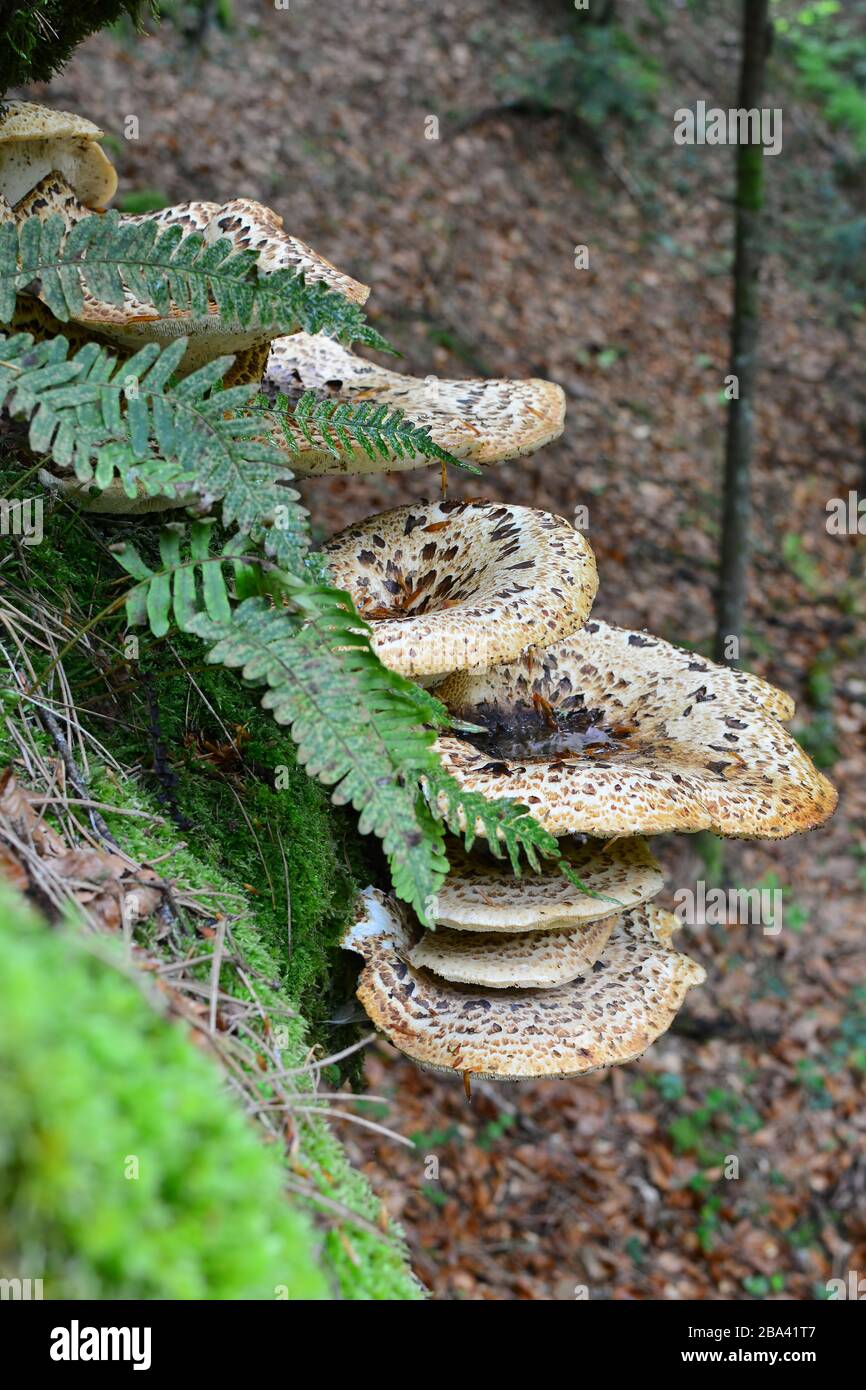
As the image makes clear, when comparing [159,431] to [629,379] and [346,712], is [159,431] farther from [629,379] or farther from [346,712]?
[629,379]

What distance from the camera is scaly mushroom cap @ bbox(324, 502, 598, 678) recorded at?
299cm

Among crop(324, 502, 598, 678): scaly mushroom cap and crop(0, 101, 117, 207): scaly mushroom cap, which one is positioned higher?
crop(0, 101, 117, 207): scaly mushroom cap

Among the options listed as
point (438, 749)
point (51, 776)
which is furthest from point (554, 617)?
point (51, 776)

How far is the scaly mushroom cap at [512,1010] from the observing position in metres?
3.20

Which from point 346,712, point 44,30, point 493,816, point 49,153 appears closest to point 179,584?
point 346,712

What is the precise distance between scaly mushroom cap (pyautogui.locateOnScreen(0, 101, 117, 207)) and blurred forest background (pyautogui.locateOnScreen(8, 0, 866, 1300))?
498 centimetres

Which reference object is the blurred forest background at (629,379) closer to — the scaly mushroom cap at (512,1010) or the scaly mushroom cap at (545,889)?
the scaly mushroom cap at (512,1010)

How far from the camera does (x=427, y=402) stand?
3.82 metres

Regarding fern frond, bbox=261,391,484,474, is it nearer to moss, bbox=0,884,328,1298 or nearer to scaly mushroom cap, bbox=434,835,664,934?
scaly mushroom cap, bbox=434,835,664,934

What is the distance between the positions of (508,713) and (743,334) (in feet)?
19.5

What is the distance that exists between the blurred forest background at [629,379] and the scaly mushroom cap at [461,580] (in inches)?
201

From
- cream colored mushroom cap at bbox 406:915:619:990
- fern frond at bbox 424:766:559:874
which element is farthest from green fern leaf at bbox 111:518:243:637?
cream colored mushroom cap at bbox 406:915:619:990

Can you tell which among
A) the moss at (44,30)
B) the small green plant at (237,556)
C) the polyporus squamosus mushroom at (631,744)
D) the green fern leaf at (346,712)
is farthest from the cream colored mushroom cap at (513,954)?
the moss at (44,30)

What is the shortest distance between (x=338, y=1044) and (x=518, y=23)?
15.9 metres
